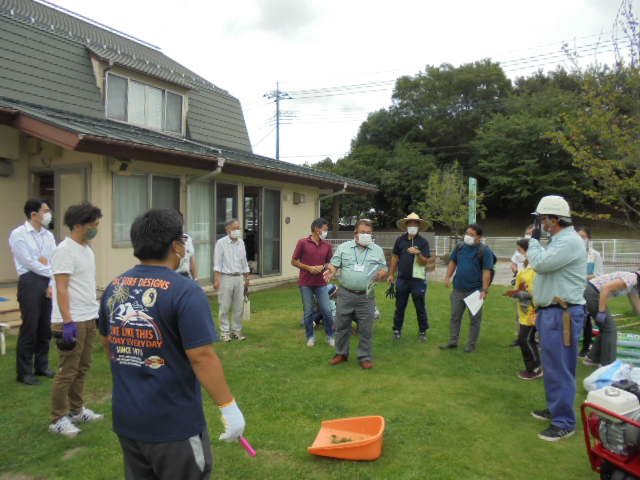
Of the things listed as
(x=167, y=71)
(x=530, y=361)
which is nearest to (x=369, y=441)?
(x=530, y=361)

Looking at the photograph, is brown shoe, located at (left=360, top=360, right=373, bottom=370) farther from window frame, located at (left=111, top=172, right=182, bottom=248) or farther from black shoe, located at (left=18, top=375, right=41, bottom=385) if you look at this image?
window frame, located at (left=111, top=172, right=182, bottom=248)

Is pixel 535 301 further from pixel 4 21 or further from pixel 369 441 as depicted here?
pixel 4 21

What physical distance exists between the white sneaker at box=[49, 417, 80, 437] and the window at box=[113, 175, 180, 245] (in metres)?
5.12

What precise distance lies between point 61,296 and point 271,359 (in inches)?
118

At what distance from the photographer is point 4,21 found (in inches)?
362

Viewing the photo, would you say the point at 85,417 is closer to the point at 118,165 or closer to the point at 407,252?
the point at 407,252

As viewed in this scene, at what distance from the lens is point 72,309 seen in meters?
→ 3.78

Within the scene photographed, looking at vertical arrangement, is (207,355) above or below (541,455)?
above

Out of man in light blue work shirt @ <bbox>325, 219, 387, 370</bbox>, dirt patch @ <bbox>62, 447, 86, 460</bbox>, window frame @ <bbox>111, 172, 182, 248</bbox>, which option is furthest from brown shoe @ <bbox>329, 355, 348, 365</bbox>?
window frame @ <bbox>111, 172, 182, 248</bbox>

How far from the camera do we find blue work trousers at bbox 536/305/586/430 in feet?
12.5

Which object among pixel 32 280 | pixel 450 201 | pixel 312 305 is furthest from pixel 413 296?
pixel 450 201

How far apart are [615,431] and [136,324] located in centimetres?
293

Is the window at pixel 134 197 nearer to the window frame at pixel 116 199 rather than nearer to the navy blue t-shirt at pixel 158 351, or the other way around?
the window frame at pixel 116 199

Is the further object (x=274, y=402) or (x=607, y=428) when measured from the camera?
(x=274, y=402)
